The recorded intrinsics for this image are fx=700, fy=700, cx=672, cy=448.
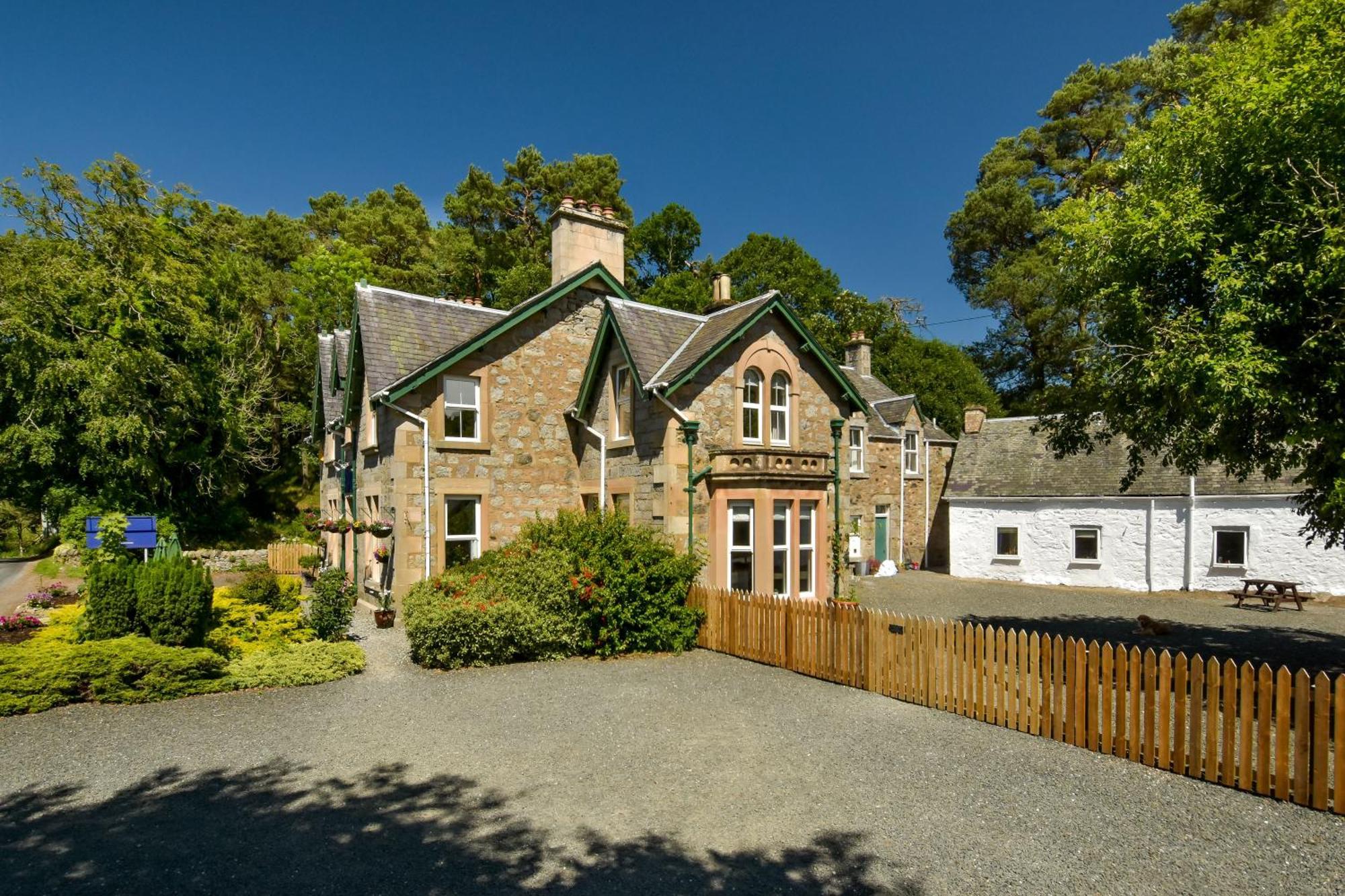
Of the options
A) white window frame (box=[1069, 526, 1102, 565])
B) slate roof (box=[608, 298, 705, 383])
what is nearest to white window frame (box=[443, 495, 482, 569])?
slate roof (box=[608, 298, 705, 383])

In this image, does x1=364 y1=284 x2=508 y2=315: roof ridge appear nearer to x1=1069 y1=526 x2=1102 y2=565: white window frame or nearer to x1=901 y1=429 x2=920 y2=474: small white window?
x1=901 y1=429 x2=920 y2=474: small white window

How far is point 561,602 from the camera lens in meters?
13.2

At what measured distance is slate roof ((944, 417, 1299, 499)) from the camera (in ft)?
75.4

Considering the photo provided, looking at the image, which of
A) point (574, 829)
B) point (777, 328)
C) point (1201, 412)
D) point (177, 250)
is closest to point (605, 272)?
point (777, 328)

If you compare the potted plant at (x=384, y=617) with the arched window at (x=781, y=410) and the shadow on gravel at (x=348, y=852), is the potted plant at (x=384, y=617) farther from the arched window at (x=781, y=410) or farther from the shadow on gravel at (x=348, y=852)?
the arched window at (x=781, y=410)

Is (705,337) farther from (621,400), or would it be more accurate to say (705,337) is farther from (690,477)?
(690,477)

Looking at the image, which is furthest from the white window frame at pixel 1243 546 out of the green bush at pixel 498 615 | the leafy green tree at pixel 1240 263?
the green bush at pixel 498 615

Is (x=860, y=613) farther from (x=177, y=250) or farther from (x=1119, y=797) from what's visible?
(x=177, y=250)

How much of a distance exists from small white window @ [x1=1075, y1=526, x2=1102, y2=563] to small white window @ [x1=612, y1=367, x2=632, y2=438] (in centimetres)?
1771

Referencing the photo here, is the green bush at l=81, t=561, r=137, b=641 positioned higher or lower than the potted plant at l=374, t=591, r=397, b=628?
higher

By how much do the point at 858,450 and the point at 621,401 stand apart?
14361 mm

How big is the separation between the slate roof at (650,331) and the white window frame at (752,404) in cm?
198

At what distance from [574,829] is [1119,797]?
5.58 meters

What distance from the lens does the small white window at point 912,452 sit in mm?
31062
